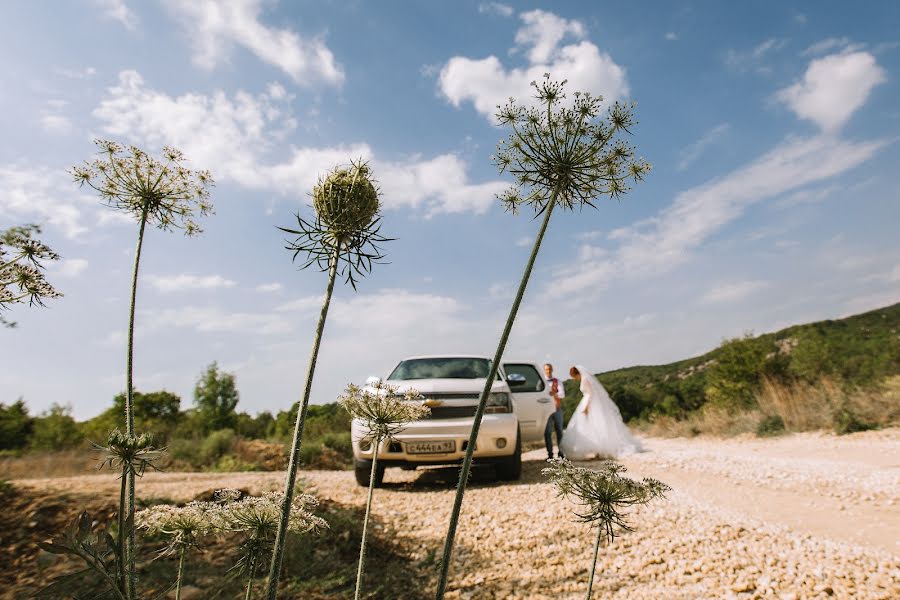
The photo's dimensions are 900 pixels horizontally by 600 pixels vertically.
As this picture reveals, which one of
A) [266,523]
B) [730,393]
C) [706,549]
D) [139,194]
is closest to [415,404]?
A: [266,523]

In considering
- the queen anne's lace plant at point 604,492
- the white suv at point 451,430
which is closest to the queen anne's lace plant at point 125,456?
the queen anne's lace plant at point 604,492

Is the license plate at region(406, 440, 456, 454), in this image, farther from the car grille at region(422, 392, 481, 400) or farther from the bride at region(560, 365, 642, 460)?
the bride at region(560, 365, 642, 460)

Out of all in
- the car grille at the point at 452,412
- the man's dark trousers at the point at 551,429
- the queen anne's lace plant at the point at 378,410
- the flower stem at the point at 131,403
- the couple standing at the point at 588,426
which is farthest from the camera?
the couple standing at the point at 588,426

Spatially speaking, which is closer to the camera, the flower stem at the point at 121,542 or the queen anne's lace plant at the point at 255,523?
the flower stem at the point at 121,542

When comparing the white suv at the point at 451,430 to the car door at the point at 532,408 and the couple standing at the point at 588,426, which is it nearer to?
the car door at the point at 532,408

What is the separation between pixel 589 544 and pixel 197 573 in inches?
129

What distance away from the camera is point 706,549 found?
4090mm

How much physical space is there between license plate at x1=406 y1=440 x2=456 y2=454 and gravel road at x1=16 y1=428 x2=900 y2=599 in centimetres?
→ 64

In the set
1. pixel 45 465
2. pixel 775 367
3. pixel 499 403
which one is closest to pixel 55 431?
pixel 45 465

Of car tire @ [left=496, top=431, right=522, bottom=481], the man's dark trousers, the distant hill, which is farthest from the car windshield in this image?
the distant hill

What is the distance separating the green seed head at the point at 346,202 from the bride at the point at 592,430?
1025 centimetres

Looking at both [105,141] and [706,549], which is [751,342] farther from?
[105,141]

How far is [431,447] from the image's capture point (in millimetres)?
6844

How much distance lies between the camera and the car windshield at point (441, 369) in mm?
8016
